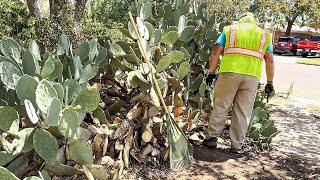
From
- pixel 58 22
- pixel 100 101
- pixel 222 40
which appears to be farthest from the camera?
pixel 58 22

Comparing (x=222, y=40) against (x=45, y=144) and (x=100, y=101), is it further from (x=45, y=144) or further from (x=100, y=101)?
(x=45, y=144)

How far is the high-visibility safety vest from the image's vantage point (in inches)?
165

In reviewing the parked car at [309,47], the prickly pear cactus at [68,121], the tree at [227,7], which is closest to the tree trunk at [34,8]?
the prickly pear cactus at [68,121]

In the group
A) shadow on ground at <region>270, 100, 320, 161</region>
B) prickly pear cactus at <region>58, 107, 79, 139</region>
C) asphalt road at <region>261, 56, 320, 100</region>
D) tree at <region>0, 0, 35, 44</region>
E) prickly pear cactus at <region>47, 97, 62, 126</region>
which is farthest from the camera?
asphalt road at <region>261, 56, 320, 100</region>

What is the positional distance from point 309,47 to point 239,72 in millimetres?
A: 30779

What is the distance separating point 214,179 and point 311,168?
1.19 meters

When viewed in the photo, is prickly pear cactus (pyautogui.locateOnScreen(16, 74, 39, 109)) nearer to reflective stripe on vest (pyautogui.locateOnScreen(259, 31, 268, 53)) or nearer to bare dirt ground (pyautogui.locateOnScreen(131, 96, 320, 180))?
bare dirt ground (pyautogui.locateOnScreen(131, 96, 320, 180))

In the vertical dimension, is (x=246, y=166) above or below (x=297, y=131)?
above

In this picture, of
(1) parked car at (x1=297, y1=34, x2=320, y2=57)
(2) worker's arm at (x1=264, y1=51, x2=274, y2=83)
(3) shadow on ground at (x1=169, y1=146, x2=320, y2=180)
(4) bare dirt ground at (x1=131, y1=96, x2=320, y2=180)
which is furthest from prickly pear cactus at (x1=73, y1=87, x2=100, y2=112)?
(1) parked car at (x1=297, y1=34, x2=320, y2=57)

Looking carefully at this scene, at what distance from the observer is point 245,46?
13.8 feet

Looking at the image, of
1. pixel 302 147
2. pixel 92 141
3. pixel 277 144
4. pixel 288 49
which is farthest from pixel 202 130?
pixel 288 49

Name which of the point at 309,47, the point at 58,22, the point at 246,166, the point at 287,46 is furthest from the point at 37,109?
the point at 287,46

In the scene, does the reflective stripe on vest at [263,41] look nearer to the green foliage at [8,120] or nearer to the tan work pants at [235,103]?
the tan work pants at [235,103]

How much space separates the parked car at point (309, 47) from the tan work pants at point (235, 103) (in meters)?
30.5
